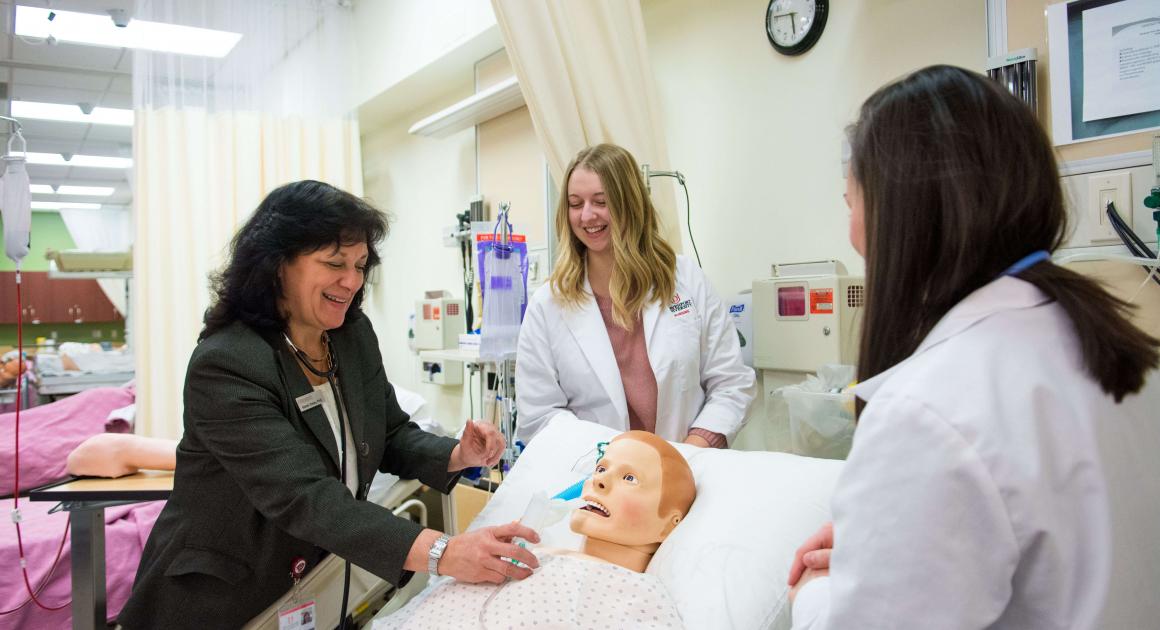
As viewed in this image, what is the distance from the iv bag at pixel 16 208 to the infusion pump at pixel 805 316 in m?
2.06

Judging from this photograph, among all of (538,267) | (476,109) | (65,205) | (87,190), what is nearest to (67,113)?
(87,190)

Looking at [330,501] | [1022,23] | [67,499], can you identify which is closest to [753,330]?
[1022,23]

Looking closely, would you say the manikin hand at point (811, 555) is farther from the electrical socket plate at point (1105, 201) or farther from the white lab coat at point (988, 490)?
the electrical socket plate at point (1105, 201)

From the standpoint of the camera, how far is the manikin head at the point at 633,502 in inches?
49.6

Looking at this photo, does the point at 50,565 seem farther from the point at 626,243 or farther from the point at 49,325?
the point at 49,325

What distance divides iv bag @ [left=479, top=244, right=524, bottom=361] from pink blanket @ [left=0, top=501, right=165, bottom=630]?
1193 millimetres

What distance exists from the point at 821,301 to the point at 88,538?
202 centimetres

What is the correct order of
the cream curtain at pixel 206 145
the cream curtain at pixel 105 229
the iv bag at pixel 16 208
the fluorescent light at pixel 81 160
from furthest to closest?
the cream curtain at pixel 105 229 → the fluorescent light at pixel 81 160 → the cream curtain at pixel 206 145 → the iv bag at pixel 16 208

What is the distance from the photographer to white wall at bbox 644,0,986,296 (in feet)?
6.82

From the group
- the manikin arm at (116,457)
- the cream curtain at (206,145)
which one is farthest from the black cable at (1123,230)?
the cream curtain at (206,145)

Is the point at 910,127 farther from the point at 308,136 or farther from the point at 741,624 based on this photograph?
the point at 308,136

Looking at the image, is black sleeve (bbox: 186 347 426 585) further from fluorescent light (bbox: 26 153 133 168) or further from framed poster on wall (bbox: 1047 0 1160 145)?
fluorescent light (bbox: 26 153 133 168)

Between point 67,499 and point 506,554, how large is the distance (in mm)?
1141

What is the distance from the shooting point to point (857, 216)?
79 centimetres
